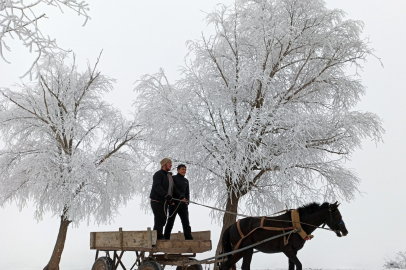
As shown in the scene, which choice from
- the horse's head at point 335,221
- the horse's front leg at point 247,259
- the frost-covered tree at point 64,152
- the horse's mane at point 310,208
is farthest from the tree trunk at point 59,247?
the horse's head at point 335,221

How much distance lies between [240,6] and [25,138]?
9020 mm

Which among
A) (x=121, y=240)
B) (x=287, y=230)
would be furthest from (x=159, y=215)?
(x=287, y=230)

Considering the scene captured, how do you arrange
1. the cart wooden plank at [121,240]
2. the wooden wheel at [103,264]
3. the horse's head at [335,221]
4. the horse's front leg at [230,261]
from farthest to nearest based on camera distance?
the wooden wheel at [103,264]
the horse's front leg at [230,261]
the cart wooden plank at [121,240]
the horse's head at [335,221]

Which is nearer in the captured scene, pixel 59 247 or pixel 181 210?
pixel 181 210

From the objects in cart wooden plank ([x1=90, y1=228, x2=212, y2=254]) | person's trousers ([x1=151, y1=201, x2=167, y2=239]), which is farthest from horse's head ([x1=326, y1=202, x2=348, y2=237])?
person's trousers ([x1=151, y1=201, x2=167, y2=239])

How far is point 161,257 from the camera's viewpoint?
799cm

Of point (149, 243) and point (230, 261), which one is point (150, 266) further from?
point (230, 261)

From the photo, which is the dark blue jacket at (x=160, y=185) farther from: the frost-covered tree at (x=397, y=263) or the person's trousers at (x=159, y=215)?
the frost-covered tree at (x=397, y=263)

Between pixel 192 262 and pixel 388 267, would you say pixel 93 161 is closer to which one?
pixel 192 262

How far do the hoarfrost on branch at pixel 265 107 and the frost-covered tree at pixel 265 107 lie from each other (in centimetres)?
3

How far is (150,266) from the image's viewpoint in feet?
24.6

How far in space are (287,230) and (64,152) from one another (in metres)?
9.65

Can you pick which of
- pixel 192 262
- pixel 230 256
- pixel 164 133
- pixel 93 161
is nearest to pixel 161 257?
pixel 192 262

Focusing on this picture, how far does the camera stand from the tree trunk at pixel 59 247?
13906 millimetres
